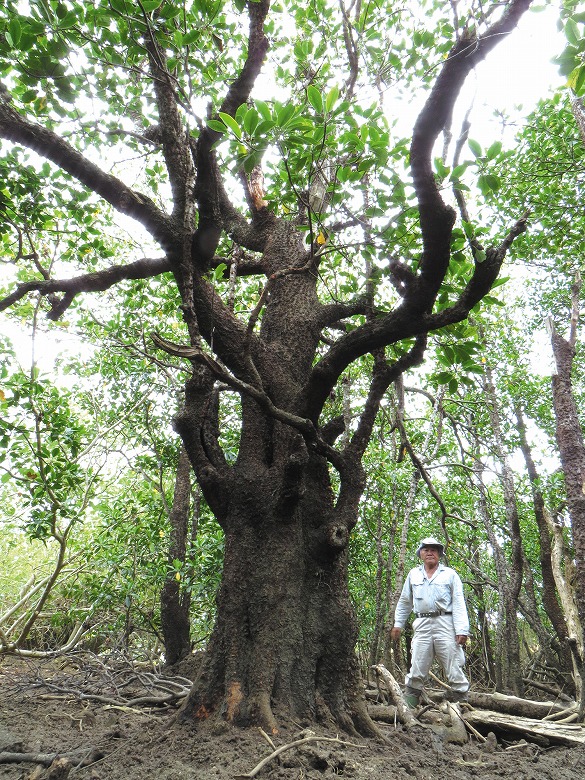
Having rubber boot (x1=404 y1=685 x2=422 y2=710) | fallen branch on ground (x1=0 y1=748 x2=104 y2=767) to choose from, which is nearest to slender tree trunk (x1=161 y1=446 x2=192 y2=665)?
rubber boot (x1=404 y1=685 x2=422 y2=710)

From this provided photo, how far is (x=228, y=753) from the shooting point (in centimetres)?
260

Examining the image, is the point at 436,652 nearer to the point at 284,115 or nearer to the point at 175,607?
the point at 175,607

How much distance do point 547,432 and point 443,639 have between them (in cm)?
1124

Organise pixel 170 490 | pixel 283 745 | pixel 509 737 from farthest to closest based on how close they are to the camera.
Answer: pixel 170 490 < pixel 509 737 < pixel 283 745

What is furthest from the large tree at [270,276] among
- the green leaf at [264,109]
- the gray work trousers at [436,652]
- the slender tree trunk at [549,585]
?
the slender tree trunk at [549,585]

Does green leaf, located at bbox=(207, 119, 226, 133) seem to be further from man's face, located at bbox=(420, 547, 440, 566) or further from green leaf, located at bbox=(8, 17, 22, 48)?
man's face, located at bbox=(420, 547, 440, 566)

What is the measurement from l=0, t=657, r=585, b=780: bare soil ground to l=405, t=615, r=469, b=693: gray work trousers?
1.06 metres

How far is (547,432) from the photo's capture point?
1466cm

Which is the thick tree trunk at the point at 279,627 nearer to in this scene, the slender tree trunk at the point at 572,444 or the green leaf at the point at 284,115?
the green leaf at the point at 284,115

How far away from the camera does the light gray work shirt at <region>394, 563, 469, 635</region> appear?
206 inches

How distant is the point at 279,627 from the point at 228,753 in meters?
0.77

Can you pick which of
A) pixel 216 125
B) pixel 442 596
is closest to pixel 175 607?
pixel 442 596

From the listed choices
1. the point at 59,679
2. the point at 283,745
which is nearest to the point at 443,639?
the point at 283,745

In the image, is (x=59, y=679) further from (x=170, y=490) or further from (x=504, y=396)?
(x=504, y=396)
